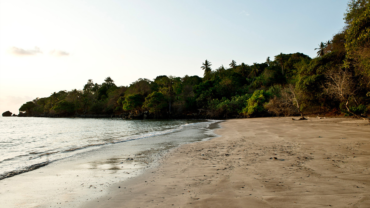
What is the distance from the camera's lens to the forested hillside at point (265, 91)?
51.4ft

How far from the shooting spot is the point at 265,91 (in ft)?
143

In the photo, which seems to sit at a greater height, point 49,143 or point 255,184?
point 255,184

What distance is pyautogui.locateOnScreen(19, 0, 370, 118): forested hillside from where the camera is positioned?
15666mm

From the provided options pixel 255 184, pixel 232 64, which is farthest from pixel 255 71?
pixel 255 184

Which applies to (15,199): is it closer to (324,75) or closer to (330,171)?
(330,171)

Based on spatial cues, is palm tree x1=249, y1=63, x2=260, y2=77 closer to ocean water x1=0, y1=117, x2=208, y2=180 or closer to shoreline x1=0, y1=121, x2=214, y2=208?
ocean water x1=0, y1=117, x2=208, y2=180

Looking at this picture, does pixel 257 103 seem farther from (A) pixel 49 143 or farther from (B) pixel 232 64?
(B) pixel 232 64

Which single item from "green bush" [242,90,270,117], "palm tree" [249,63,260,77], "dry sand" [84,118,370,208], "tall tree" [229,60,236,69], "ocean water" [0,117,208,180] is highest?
"tall tree" [229,60,236,69]

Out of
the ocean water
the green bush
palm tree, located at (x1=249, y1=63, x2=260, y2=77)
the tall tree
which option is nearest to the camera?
the ocean water

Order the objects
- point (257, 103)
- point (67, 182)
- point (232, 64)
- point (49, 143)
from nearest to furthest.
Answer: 1. point (67, 182)
2. point (49, 143)
3. point (257, 103)
4. point (232, 64)

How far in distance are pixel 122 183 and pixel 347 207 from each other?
4089 mm

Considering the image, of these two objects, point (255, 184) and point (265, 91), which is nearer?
point (255, 184)

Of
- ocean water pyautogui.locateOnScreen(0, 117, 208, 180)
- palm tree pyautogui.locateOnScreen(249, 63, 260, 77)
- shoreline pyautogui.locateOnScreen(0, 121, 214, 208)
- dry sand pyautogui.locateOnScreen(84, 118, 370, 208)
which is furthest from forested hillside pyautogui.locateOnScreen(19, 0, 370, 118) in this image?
ocean water pyautogui.locateOnScreen(0, 117, 208, 180)

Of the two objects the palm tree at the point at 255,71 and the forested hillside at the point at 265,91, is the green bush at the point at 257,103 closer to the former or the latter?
the forested hillside at the point at 265,91
